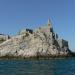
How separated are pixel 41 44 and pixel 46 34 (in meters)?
9.75

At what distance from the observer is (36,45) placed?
142 meters

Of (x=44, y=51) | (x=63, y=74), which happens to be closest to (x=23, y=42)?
(x=44, y=51)

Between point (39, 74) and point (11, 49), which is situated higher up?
point (11, 49)

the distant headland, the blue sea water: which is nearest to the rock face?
the distant headland

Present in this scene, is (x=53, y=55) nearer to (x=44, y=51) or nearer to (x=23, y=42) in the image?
(x=44, y=51)

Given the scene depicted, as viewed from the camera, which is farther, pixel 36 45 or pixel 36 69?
pixel 36 45

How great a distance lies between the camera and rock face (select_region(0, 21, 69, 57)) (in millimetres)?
139125

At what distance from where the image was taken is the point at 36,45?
142 meters

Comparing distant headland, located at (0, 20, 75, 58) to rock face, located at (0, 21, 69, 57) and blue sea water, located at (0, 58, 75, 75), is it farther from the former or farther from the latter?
blue sea water, located at (0, 58, 75, 75)

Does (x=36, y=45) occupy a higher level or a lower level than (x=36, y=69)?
higher

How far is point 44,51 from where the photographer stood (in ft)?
454

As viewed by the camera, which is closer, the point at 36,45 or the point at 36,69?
the point at 36,69

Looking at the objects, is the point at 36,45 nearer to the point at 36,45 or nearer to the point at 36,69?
the point at 36,45

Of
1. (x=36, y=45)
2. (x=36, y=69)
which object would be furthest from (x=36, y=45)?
(x=36, y=69)
